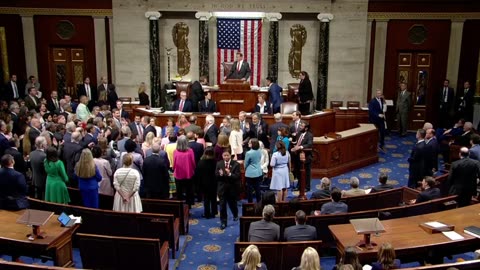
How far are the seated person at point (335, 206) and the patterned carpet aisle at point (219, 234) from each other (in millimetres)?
871

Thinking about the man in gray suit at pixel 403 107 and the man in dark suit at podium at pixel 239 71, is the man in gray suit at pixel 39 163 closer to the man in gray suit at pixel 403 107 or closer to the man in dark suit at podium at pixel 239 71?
the man in dark suit at podium at pixel 239 71

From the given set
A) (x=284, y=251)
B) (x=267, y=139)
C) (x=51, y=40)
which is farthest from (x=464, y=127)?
(x=51, y=40)

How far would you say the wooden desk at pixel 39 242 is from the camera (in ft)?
21.2

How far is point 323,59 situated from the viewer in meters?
16.7

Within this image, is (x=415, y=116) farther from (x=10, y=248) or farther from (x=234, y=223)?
(x=10, y=248)

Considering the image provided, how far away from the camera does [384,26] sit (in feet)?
55.0

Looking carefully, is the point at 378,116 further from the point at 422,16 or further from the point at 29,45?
the point at 29,45

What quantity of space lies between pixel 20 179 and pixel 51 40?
10992 mm

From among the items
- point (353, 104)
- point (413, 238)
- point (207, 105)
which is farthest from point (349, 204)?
point (353, 104)

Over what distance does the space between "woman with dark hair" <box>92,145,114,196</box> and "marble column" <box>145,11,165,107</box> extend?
813cm

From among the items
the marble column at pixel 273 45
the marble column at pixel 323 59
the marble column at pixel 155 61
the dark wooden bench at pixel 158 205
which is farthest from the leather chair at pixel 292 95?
the dark wooden bench at pixel 158 205

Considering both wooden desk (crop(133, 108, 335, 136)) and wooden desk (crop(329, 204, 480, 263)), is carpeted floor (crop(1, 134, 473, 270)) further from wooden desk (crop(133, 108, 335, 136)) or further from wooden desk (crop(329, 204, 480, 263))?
wooden desk (crop(133, 108, 335, 136))

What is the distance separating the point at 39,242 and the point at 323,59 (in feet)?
39.8

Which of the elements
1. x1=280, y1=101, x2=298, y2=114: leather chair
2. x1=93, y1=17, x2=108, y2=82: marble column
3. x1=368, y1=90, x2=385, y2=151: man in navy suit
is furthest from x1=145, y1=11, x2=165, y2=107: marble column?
x1=368, y1=90, x2=385, y2=151: man in navy suit
